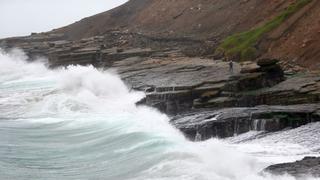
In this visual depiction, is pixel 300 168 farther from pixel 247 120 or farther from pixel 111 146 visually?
pixel 111 146

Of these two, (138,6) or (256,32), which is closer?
(256,32)

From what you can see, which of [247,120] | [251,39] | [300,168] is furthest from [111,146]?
[251,39]

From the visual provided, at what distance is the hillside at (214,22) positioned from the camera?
102 ft

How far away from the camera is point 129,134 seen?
20781mm

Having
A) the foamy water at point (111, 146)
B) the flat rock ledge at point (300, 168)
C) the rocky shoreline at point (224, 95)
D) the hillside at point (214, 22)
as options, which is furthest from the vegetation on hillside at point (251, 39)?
the flat rock ledge at point (300, 168)

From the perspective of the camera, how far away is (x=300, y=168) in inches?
524

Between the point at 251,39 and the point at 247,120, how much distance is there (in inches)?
667

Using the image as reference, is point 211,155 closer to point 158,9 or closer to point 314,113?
point 314,113

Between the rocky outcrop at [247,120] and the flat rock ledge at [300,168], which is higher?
the rocky outcrop at [247,120]

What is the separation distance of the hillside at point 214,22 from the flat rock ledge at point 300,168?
13.8 m

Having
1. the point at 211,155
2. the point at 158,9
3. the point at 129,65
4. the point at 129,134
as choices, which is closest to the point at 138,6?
the point at 158,9

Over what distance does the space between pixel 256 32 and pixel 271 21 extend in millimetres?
1157

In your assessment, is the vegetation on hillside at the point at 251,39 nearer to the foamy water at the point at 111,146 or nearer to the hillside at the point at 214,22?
the hillside at the point at 214,22

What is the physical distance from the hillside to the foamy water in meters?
9.02
